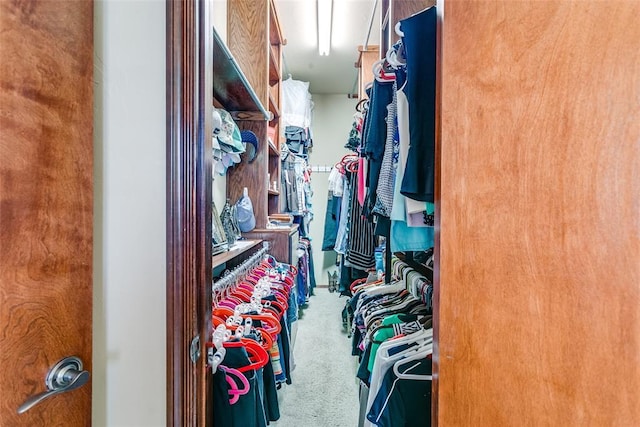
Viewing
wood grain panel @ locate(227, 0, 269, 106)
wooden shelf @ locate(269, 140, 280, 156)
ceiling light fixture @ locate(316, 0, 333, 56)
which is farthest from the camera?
wooden shelf @ locate(269, 140, 280, 156)

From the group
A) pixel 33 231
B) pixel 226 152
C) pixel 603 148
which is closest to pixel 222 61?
pixel 226 152

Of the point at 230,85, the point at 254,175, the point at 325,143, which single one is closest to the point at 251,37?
the point at 230,85

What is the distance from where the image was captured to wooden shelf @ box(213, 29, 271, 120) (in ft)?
4.55

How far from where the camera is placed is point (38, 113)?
521 mm

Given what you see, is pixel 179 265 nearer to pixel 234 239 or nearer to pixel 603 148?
pixel 603 148

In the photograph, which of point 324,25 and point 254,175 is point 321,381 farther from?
point 324,25

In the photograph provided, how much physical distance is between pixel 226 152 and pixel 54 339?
1391 millimetres

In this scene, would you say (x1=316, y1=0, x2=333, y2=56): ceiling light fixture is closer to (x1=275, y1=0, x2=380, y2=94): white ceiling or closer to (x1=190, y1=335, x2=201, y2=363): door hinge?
(x1=275, y1=0, x2=380, y2=94): white ceiling

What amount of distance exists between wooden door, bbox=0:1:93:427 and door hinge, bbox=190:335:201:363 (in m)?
0.20

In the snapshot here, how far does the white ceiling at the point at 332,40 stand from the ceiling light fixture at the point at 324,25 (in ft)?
0.14

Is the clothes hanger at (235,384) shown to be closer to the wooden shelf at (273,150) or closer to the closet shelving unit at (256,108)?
the closet shelving unit at (256,108)

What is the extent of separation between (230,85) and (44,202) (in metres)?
1.44

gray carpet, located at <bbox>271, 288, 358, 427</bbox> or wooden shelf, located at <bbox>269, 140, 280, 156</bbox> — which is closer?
gray carpet, located at <bbox>271, 288, 358, 427</bbox>

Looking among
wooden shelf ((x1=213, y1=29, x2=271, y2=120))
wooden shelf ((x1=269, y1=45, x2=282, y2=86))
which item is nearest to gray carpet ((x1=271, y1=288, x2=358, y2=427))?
wooden shelf ((x1=213, y1=29, x2=271, y2=120))
